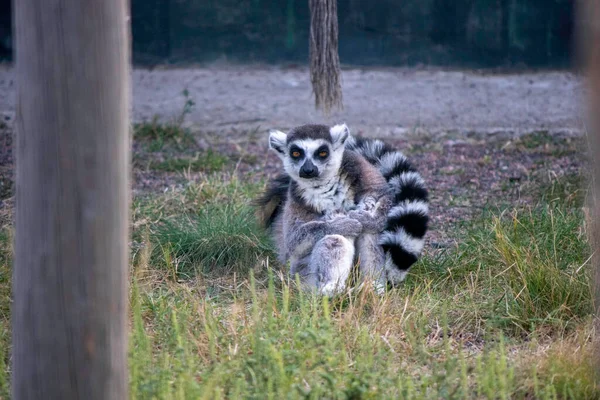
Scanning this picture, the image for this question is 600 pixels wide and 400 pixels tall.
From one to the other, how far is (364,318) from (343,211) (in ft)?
3.04

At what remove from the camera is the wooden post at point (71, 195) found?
7.52 ft

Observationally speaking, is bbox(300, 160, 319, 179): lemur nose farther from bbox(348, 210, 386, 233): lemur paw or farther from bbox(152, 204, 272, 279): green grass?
bbox(152, 204, 272, 279): green grass

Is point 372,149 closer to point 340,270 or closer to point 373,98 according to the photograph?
point 340,270

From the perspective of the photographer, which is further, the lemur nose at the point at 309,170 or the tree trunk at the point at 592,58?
the lemur nose at the point at 309,170

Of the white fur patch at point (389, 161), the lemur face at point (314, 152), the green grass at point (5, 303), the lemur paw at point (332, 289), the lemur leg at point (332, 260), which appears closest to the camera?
the green grass at point (5, 303)

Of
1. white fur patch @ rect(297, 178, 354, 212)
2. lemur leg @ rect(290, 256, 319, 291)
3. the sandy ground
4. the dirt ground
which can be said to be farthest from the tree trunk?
the sandy ground

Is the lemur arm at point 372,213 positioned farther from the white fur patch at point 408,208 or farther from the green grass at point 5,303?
the green grass at point 5,303

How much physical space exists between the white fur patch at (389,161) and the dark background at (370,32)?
366cm

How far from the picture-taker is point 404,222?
4.37 meters

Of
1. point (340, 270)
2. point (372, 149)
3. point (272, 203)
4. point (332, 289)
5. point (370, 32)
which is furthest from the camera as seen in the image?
point (370, 32)

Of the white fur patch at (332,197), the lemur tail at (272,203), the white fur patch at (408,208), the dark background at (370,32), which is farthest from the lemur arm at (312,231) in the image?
the dark background at (370,32)

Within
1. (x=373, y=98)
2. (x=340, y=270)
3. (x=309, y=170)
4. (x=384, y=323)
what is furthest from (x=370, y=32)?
(x=384, y=323)

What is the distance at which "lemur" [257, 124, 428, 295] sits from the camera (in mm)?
4355

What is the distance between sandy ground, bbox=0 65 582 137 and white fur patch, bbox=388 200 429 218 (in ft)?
12.5
